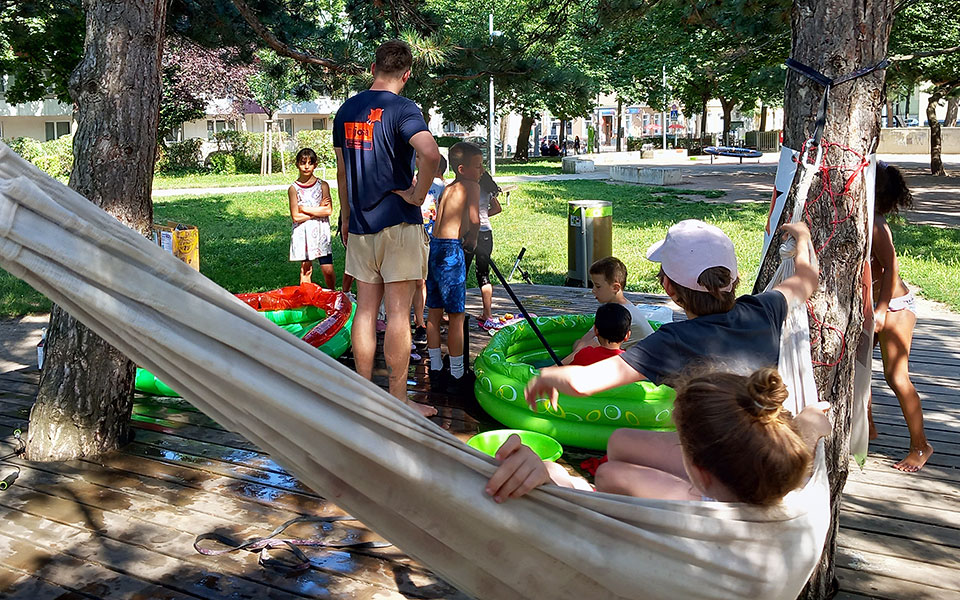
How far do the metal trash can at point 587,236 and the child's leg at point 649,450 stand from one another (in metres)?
5.97

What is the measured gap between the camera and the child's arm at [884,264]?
388 cm

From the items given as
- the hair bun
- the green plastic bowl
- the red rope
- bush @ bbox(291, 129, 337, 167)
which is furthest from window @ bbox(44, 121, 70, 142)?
the hair bun

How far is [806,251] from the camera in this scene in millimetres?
2689

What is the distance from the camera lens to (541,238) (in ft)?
41.1

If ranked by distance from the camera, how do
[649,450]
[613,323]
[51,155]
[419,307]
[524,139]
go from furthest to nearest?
[524,139] → [51,155] → [419,307] → [613,323] → [649,450]

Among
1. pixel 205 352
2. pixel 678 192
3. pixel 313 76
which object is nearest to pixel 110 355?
pixel 205 352

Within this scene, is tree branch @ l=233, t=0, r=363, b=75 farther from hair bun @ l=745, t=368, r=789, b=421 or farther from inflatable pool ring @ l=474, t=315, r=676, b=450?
hair bun @ l=745, t=368, r=789, b=421

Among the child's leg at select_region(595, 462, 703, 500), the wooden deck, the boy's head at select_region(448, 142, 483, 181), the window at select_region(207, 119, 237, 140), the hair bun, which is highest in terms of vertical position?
the window at select_region(207, 119, 237, 140)

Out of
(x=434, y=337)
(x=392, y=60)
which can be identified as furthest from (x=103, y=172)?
(x=434, y=337)

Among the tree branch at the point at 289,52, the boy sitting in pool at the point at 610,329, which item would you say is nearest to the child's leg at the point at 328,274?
the tree branch at the point at 289,52

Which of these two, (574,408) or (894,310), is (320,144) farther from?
(894,310)

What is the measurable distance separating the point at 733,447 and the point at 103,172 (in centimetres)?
327

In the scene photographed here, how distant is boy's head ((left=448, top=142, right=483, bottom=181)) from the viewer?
17.2ft

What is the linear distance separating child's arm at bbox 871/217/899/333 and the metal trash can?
15.2 feet
